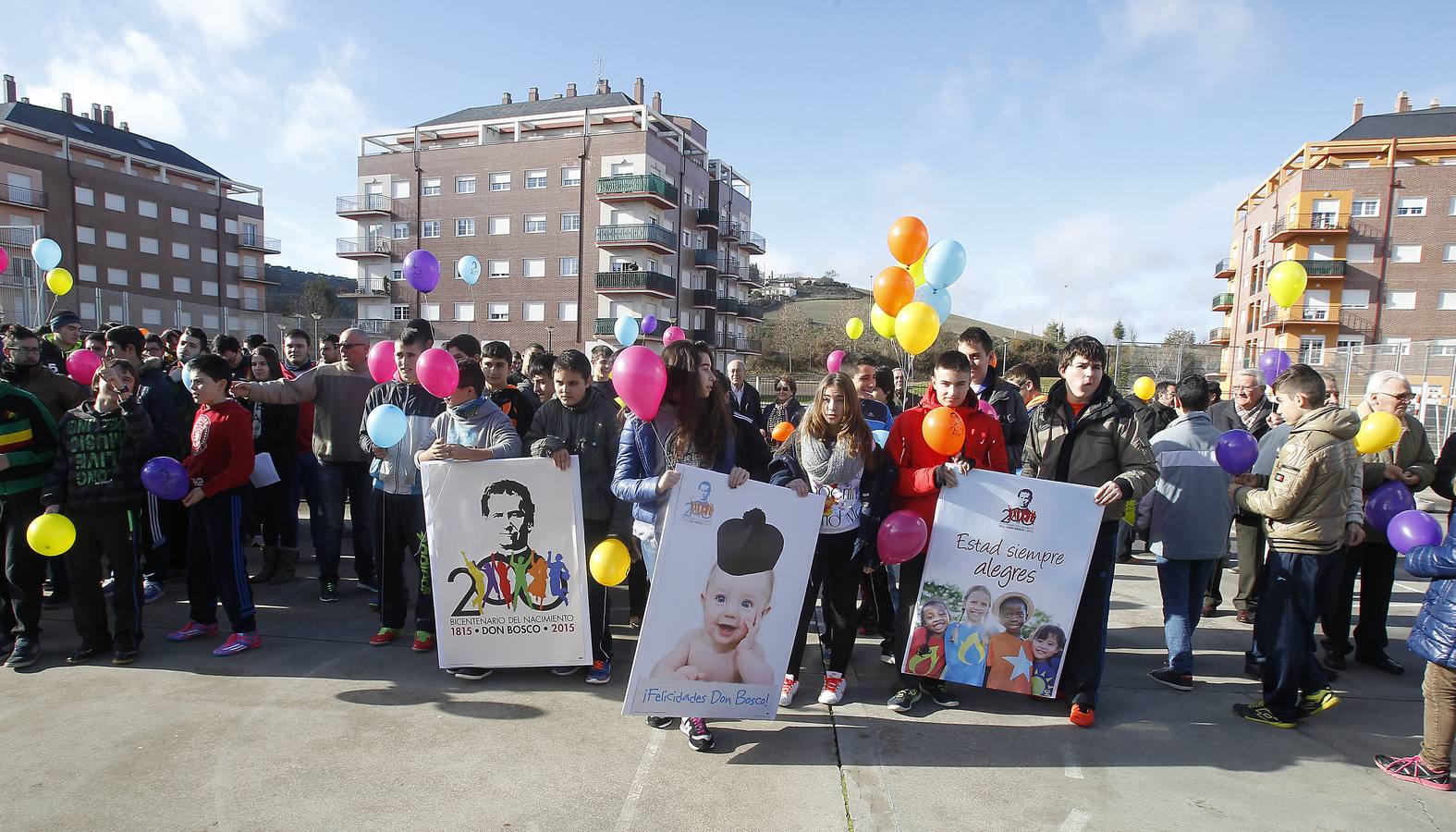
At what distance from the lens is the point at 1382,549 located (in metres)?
4.75

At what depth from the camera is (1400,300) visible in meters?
38.0

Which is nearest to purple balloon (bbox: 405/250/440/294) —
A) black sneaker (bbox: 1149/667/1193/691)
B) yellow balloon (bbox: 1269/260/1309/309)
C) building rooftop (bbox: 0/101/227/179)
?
black sneaker (bbox: 1149/667/1193/691)

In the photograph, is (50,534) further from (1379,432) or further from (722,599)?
(1379,432)

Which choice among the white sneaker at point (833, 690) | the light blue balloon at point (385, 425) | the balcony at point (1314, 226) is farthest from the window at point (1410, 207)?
the light blue balloon at point (385, 425)

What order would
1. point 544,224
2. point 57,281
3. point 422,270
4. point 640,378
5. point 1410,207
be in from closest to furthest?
point 640,378
point 422,270
point 57,281
point 1410,207
point 544,224

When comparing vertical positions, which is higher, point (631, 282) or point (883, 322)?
point (631, 282)

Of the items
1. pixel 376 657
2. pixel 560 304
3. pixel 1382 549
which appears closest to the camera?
pixel 376 657

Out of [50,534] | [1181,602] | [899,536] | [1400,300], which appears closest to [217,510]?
[50,534]

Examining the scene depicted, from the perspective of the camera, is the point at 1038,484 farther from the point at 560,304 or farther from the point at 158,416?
the point at 560,304

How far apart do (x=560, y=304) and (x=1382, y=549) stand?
41116 millimetres

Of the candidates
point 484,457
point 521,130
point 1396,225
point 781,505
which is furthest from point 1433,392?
point 521,130

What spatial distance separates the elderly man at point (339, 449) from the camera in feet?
18.0

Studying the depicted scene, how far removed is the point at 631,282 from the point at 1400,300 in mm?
40744

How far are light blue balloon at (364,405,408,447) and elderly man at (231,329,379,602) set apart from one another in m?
1.42
